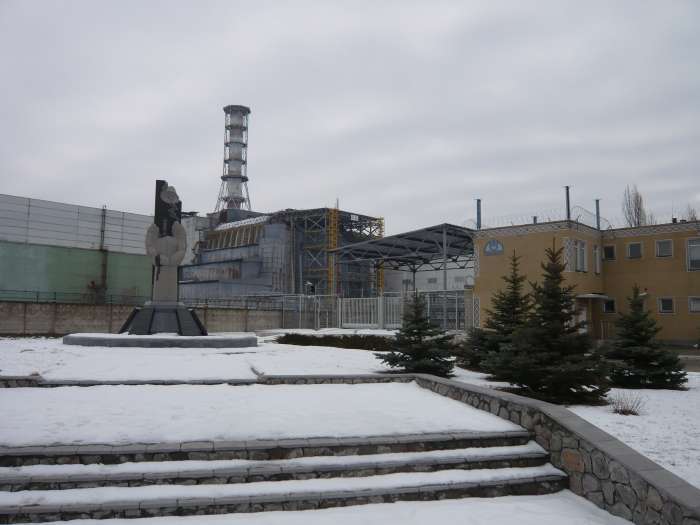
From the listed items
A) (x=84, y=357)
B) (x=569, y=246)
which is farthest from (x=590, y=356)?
(x=569, y=246)

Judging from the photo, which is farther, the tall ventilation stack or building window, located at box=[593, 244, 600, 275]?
the tall ventilation stack

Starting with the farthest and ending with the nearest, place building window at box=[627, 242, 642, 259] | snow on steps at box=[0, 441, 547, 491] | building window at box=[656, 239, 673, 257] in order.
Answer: building window at box=[627, 242, 642, 259] → building window at box=[656, 239, 673, 257] → snow on steps at box=[0, 441, 547, 491]

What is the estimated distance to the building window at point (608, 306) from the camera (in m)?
28.4

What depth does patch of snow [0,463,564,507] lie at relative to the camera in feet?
16.9

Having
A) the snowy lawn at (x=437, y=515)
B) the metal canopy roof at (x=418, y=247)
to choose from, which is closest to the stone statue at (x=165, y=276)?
the metal canopy roof at (x=418, y=247)

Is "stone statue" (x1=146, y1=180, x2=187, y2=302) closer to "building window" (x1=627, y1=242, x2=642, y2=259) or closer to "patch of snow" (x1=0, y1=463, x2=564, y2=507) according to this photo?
"patch of snow" (x1=0, y1=463, x2=564, y2=507)

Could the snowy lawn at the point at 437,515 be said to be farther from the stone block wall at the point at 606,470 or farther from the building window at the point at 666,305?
the building window at the point at 666,305

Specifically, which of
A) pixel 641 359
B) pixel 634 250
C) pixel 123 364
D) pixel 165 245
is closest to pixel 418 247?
pixel 634 250

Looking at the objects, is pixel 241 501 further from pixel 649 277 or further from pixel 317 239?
pixel 317 239

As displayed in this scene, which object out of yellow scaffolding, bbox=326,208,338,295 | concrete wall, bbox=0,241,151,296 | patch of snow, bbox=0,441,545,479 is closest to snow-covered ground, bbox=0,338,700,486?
patch of snow, bbox=0,441,545,479

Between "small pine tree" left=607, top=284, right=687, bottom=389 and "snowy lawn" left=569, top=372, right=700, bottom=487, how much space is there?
99 cm

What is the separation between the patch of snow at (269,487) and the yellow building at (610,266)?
69.7 ft

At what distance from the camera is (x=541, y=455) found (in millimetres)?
6559

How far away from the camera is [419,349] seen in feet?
40.9
